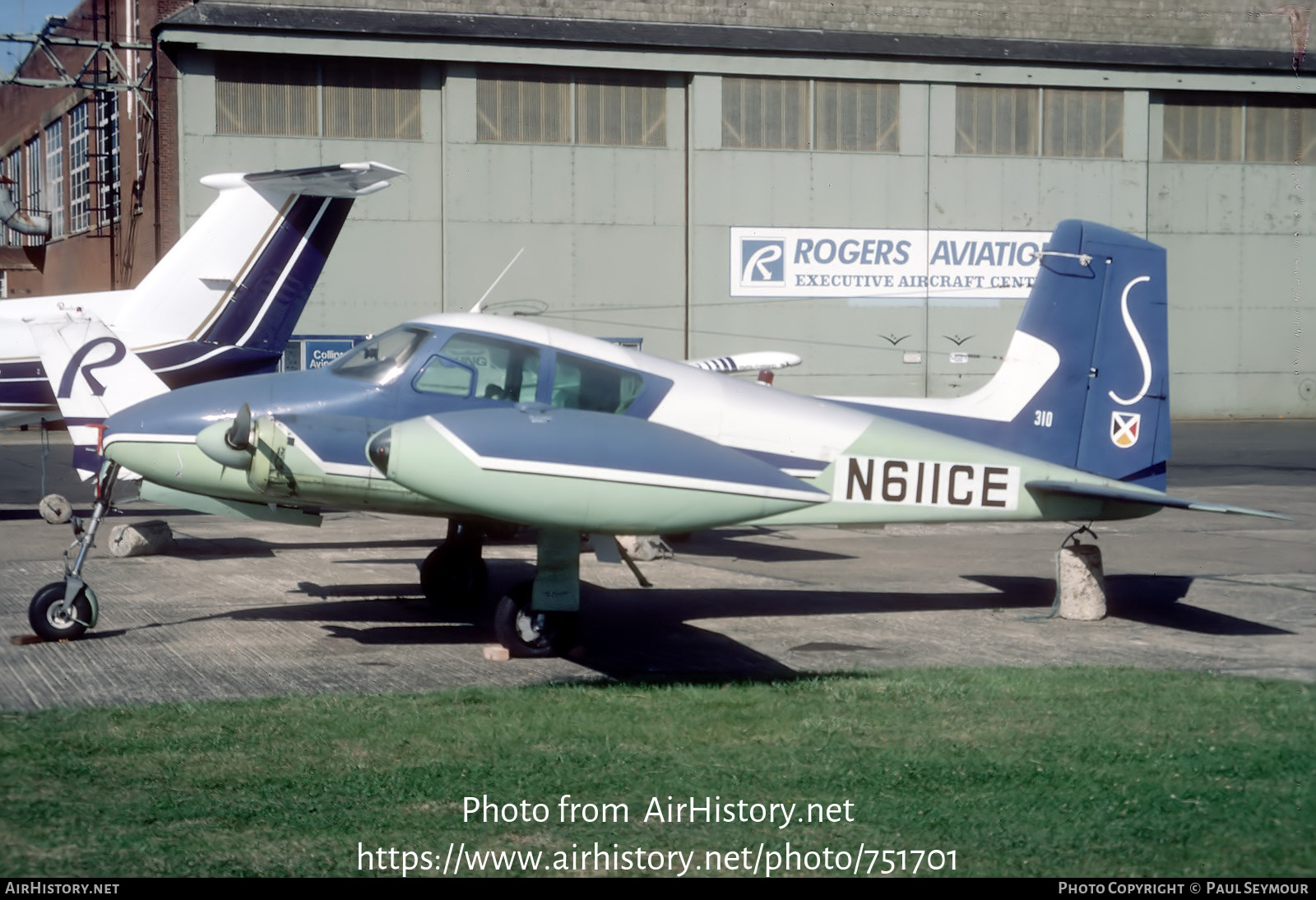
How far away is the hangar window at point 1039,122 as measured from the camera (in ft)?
116

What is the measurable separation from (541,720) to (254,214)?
9280 mm

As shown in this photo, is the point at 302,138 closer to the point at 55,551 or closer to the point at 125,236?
the point at 125,236

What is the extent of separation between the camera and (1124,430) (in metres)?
10.8

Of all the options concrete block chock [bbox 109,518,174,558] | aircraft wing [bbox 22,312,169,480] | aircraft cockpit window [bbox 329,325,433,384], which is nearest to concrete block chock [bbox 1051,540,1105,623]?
aircraft cockpit window [bbox 329,325,433,384]

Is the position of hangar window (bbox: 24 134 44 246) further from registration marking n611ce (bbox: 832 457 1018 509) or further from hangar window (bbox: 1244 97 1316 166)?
registration marking n611ce (bbox: 832 457 1018 509)

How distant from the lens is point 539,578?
8984mm

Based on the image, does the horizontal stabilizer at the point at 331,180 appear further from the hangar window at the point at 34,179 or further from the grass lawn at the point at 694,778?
the hangar window at the point at 34,179

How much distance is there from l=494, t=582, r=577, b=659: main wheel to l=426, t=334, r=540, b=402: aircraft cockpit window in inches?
55.0

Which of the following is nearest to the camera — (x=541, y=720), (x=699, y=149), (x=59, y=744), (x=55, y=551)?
(x=59, y=744)

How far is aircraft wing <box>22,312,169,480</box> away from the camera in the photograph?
10.1m

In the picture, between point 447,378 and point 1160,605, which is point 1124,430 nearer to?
point 1160,605

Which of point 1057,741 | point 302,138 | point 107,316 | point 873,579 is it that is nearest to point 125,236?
point 302,138

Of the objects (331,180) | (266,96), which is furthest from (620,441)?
(266,96)

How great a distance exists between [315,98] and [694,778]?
28325 mm
